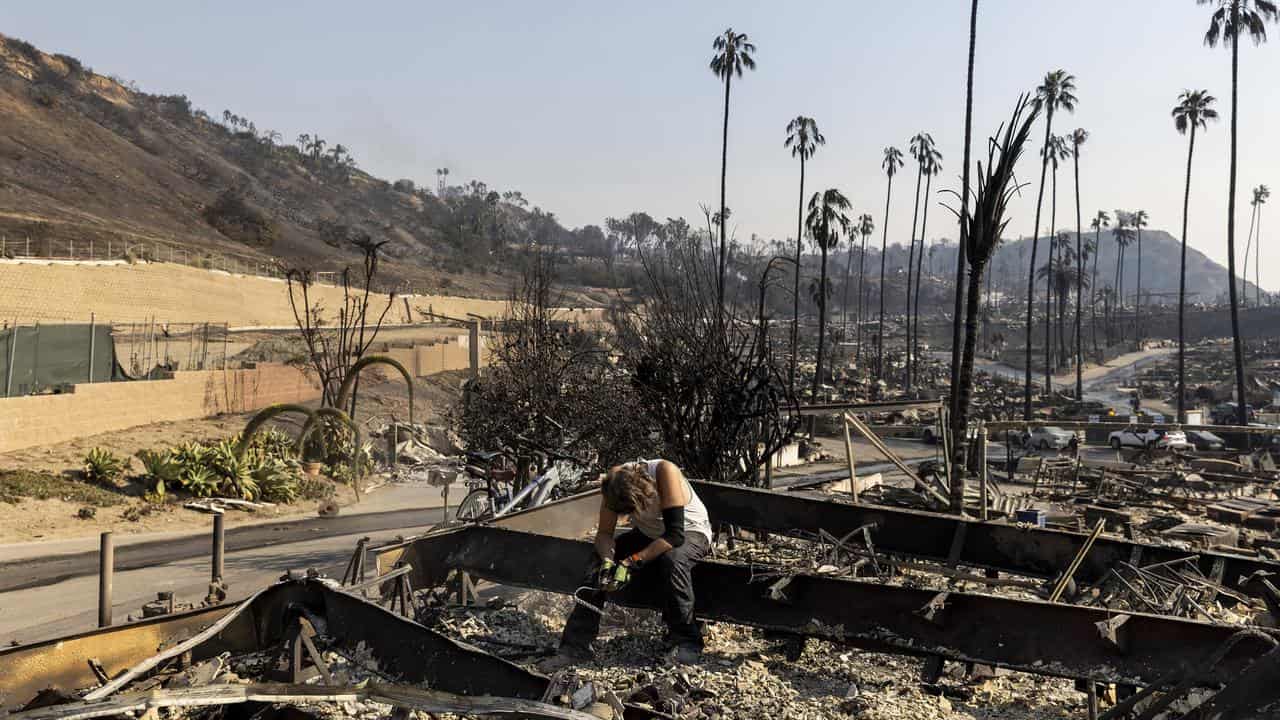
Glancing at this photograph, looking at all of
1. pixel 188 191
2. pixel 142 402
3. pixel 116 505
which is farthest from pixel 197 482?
pixel 188 191

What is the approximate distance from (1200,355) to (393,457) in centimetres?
8664

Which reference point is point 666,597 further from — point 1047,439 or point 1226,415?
point 1226,415

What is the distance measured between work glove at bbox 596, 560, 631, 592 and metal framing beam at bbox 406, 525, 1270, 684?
1.53 ft

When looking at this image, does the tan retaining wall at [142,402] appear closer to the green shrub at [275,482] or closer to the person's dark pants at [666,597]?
the green shrub at [275,482]

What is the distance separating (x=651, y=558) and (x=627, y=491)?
45cm

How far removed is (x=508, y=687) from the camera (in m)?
3.94

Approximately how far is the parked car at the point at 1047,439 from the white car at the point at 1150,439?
1.77m

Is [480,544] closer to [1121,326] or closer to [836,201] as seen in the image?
[836,201]

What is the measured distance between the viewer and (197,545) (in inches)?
555

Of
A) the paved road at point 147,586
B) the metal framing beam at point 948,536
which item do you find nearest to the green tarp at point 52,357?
the paved road at point 147,586


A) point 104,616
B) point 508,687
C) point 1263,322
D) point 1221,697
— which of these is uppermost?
point 1263,322

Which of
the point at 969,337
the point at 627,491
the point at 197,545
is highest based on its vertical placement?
the point at 969,337

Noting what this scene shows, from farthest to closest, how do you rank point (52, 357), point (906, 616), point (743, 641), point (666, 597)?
point (52, 357) < point (743, 641) < point (666, 597) < point (906, 616)

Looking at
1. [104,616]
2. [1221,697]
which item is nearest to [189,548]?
[104,616]
